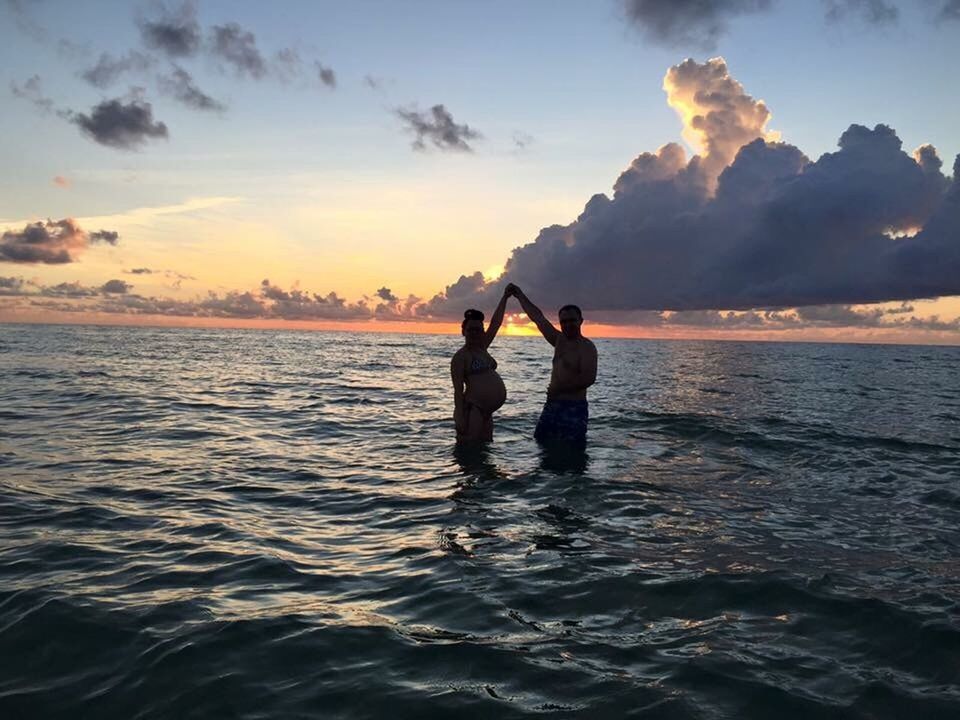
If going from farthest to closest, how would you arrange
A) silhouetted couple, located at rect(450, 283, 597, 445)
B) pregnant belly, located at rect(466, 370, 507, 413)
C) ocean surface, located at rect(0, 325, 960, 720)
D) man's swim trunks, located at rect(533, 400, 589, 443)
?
man's swim trunks, located at rect(533, 400, 589, 443) < pregnant belly, located at rect(466, 370, 507, 413) < silhouetted couple, located at rect(450, 283, 597, 445) < ocean surface, located at rect(0, 325, 960, 720)

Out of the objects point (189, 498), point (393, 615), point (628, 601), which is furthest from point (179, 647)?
point (189, 498)

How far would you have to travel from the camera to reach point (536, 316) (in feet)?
37.2

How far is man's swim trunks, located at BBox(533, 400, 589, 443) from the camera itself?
11922 millimetres

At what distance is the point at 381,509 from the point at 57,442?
8.09 m

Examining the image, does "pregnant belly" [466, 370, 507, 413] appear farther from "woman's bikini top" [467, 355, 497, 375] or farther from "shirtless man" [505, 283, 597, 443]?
"shirtless man" [505, 283, 597, 443]

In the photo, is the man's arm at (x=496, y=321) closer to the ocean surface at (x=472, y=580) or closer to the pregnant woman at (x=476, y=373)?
the pregnant woman at (x=476, y=373)

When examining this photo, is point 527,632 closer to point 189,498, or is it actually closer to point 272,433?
point 189,498

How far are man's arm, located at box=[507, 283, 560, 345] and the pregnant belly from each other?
121 cm

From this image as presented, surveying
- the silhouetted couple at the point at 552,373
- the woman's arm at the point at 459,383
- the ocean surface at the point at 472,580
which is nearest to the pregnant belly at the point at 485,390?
the silhouetted couple at the point at 552,373

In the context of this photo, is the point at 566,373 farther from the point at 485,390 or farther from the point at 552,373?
the point at 485,390

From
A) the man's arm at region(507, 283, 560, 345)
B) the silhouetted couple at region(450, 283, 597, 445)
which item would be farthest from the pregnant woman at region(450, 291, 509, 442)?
the man's arm at region(507, 283, 560, 345)

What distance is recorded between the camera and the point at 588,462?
11.3 meters

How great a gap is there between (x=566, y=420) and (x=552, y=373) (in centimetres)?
103

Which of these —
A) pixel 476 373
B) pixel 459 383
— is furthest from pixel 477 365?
pixel 459 383
